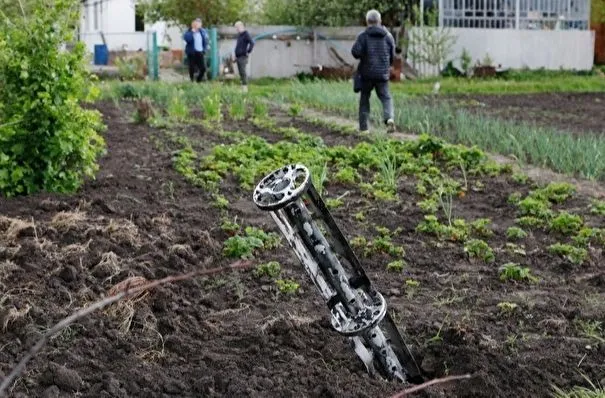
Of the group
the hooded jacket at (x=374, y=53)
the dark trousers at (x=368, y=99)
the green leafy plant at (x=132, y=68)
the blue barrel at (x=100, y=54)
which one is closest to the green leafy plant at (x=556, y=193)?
the dark trousers at (x=368, y=99)

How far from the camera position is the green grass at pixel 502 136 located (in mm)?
11227

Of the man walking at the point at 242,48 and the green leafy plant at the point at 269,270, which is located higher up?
the man walking at the point at 242,48

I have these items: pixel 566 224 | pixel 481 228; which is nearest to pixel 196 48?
pixel 481 228

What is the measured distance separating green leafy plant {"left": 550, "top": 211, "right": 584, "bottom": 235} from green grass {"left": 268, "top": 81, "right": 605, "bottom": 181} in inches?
93.3

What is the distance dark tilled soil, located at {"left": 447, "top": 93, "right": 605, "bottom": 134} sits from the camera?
688 inches

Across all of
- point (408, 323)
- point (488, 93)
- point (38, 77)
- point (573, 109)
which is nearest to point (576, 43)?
point (488, 93)

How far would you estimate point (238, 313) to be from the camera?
6191mm

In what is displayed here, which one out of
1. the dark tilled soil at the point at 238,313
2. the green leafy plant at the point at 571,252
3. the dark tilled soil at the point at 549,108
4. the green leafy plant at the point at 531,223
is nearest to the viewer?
the dark tilled soil at the point at 238,313

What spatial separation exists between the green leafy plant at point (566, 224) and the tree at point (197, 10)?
29.0 m

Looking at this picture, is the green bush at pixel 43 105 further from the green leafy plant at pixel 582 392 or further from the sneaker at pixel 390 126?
the sneaker at pixel 390 126

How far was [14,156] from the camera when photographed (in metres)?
9.12

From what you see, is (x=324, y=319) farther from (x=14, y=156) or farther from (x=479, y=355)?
(x=14, y=156)

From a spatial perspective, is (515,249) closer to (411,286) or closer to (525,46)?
(411,286)

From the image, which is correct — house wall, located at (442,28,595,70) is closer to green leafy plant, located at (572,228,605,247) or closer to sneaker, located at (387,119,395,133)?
sneaker, located at (387,119,395,133)
